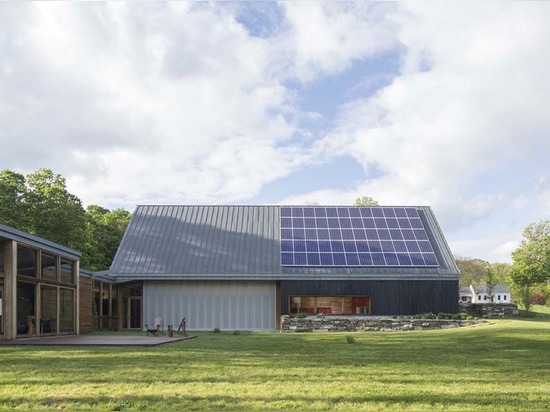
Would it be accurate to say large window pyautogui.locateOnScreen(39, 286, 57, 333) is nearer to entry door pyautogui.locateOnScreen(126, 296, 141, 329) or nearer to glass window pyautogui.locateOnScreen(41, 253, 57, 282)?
glass window pyautogui.locateOnScreen(41, 253, 57, 282)

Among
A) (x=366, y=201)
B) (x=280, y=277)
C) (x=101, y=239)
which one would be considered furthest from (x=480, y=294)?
(x=280, y=277)

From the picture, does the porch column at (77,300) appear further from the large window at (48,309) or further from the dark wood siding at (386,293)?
the dark wood siding at (386,293)

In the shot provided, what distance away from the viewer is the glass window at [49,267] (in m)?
21.4

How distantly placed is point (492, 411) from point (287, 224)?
2750 cm

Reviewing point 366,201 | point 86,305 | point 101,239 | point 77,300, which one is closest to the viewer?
point 77,300

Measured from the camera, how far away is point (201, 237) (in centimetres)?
3331

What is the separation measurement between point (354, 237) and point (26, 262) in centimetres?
1780

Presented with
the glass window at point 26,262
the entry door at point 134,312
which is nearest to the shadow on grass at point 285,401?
the glass window at point 26,262

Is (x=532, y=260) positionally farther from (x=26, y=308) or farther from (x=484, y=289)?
(x=484, y=289)

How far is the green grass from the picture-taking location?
7.36m

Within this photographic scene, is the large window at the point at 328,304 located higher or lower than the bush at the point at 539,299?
higher

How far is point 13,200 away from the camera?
35.3 metres

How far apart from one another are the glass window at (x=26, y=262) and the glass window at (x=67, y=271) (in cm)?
257

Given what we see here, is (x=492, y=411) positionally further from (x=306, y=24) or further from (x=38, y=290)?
(x=38, y=290)
